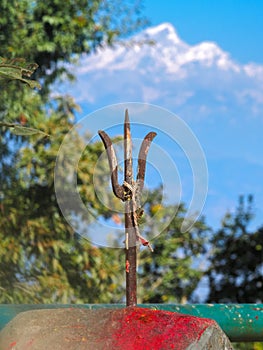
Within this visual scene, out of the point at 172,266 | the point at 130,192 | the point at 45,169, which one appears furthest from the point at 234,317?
the point at 172,266

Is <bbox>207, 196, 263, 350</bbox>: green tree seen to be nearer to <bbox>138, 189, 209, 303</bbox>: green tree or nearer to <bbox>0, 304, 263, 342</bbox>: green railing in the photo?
<bbox>138, 189, 209, 303</bbox>: green tree

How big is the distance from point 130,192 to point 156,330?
0.61 ft

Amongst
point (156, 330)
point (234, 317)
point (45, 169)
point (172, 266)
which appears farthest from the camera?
point (172, 266)

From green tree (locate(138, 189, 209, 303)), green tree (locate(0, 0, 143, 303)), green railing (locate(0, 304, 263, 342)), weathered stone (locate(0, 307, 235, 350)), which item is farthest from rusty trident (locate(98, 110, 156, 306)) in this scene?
green tree (locate(138, 189, 209, 303))

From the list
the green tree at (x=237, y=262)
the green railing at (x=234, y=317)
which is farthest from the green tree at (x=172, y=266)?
the green railing at (x=234, y=317)

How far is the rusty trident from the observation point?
37.7 inches

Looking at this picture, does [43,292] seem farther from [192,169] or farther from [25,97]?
[192,169]

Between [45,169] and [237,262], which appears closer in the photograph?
[45,169]

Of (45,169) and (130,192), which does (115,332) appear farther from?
(45,169)

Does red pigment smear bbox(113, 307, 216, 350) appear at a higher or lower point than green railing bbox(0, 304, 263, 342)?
higher

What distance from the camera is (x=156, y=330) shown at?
2.95ft

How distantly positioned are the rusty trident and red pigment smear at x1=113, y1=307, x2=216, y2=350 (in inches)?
2.0

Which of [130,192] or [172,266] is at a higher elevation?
[130,192]

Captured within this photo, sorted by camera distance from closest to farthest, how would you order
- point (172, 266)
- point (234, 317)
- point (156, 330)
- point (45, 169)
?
1. point (156, 330)
2. point (234, 317)
3. point (45, 169)
4. point (172, 266)
